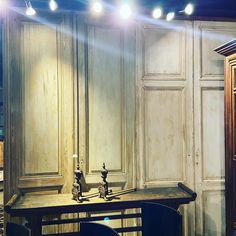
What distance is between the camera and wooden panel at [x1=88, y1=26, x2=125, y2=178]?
280cm

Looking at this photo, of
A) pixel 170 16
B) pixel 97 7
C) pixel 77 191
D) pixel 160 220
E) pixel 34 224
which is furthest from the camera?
pixel 170 16

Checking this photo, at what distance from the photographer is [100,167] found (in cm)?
281

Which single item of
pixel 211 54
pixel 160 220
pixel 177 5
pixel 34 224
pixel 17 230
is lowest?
pixel 34 224

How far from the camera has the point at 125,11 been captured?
2.66 meters

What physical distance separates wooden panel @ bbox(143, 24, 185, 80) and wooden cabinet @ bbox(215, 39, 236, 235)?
1.38 ft

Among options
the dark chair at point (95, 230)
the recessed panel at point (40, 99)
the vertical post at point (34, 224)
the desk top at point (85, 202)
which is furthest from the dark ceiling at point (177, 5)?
the dark chair at point (95, 230)

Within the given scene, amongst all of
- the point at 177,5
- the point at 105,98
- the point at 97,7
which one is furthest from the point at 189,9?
the point at 105,98

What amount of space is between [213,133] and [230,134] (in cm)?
33

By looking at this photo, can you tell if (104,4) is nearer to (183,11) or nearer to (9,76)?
(183,11)

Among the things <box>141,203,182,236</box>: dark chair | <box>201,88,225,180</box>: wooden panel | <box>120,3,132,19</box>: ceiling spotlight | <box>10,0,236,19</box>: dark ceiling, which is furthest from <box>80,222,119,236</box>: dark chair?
<box>10,0,236,19</box>: dark ceiling

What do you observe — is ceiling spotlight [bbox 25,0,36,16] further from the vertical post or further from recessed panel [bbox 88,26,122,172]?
the vertical post

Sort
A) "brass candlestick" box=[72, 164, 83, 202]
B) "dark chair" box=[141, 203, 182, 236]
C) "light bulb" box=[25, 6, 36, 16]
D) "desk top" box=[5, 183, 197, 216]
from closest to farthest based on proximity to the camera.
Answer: "dark chair" box=[141, 203, 182, 236] < "desk top" box=[5, 183, 197, 216] < "brass candlestick" box=[72, 164, 83, 202] < "light bulb" box=[25, 6, 36, 16]

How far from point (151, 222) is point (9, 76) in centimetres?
179

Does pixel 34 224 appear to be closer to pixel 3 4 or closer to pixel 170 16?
pixel 3 4
